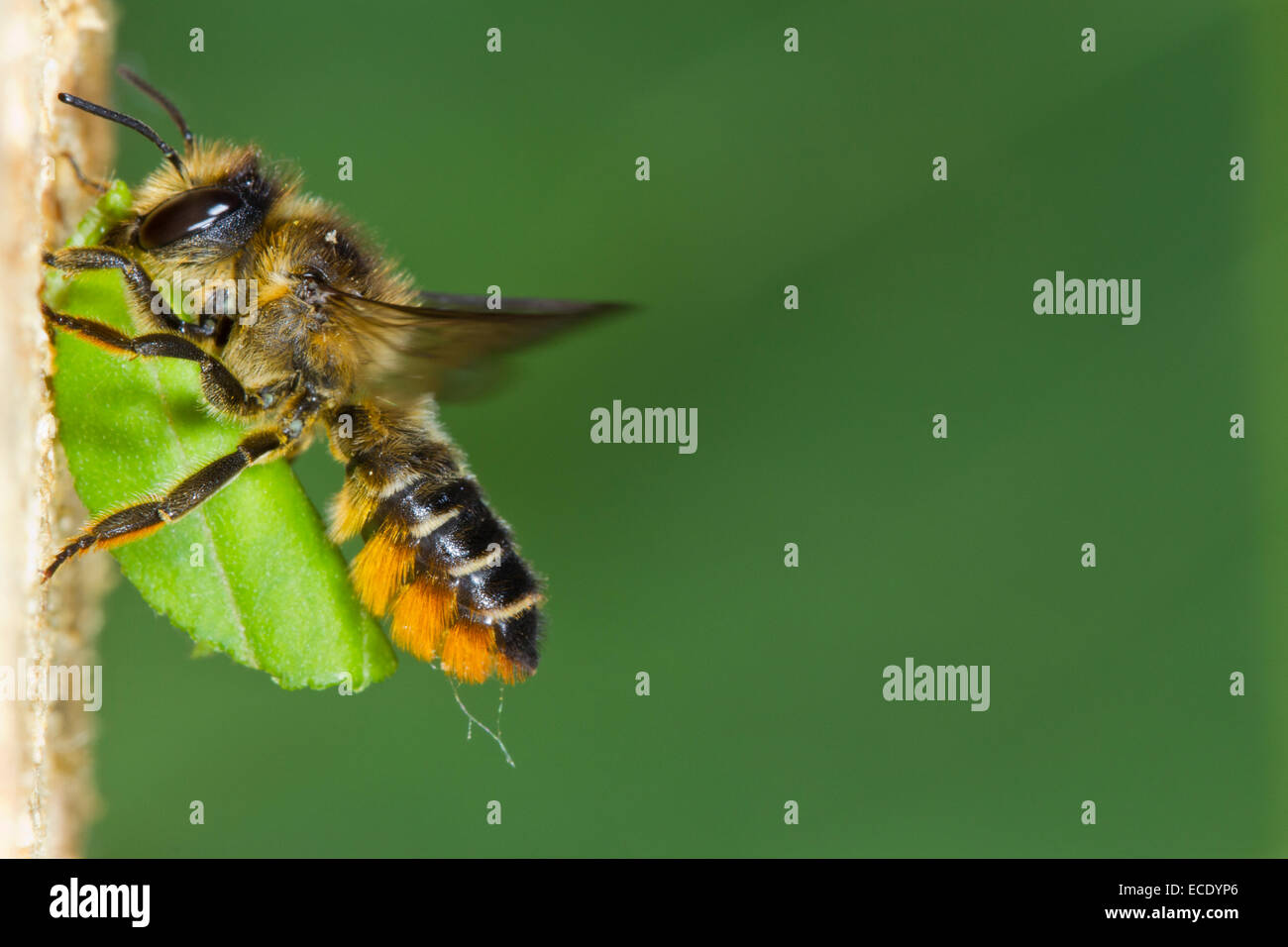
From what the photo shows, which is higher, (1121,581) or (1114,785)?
(1121,581)

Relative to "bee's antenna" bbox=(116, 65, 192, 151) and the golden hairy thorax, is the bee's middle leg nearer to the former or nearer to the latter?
the golden hairy thorax

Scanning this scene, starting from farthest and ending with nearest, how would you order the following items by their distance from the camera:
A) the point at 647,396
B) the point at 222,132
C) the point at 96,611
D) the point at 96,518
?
1. the point at 647,396
2. the point at 222,132
3. the point at 96,611
4. the point at 96,518

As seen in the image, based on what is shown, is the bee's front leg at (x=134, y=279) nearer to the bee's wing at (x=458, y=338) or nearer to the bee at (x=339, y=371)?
the bee at (x=339, y=371)

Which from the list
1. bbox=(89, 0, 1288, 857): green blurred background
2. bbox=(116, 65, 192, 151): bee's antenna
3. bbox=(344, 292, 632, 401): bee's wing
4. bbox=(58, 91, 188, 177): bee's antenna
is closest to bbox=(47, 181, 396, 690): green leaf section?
bbox=(58, 91, 188, 177): bee's antenna

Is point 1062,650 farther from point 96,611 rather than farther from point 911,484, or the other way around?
point 96,611

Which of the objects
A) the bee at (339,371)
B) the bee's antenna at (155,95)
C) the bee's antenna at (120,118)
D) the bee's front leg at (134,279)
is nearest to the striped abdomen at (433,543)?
the bee at (339,371)
